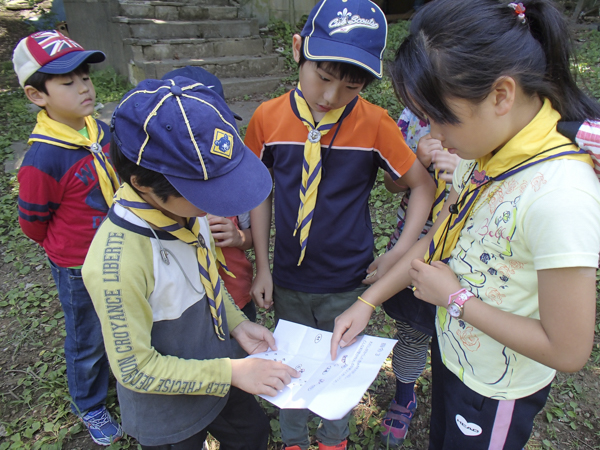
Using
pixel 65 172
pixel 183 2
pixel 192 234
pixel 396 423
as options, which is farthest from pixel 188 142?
pixel 183 2

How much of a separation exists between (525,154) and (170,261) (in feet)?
3.25

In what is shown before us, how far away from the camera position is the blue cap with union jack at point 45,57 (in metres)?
1.96

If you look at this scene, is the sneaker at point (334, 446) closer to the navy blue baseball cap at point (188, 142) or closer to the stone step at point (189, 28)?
the navy blue baseball cap at point (188, 142)

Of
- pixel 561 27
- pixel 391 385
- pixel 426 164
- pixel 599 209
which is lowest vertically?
pixel 391 385

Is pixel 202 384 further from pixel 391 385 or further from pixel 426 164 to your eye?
pixel 391 385

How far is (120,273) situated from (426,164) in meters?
1.22

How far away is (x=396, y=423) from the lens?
7.22ft

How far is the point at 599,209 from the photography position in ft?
2.96

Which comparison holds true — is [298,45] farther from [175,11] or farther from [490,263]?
[175,11]

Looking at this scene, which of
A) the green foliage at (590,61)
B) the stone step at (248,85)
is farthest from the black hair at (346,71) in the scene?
the stone step at (248,85)

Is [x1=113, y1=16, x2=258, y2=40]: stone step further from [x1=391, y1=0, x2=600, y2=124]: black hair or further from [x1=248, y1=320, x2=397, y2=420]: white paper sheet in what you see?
[x1=391, y1=0, x2=600, y2=124]: black hair

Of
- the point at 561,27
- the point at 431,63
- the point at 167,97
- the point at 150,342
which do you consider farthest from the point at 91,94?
the point at 561,27

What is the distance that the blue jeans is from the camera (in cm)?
206

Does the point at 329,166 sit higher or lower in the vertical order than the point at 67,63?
lower
